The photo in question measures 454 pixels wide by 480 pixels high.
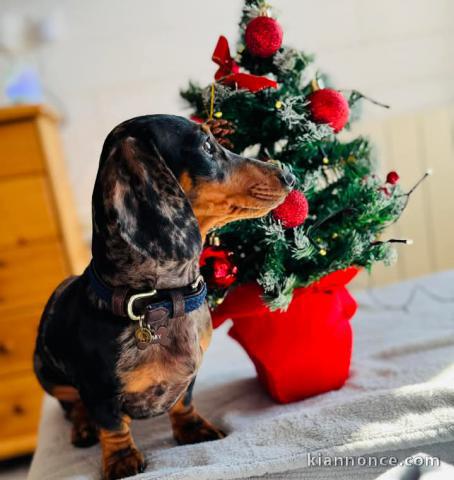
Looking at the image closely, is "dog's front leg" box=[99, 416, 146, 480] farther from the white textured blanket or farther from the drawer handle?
the drawer handle

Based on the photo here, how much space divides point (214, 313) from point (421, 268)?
4.25ft

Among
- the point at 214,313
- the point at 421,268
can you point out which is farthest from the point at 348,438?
the point at 421,268

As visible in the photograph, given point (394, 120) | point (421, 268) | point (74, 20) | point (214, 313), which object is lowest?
point (421, 268)

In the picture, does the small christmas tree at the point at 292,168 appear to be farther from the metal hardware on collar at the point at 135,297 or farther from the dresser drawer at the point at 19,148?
the dresser drawer at the point at 19,148

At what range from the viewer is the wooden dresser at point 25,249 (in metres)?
1.51

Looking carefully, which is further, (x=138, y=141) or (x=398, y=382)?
(x=398, y=382)

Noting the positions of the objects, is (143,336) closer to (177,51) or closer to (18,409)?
(18,409)

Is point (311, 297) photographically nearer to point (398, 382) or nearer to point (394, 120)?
point (398, 382)

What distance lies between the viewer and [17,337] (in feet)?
5.19

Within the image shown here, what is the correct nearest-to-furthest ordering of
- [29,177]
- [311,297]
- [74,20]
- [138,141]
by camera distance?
[138,141]
[311,297]
[29,177]
[74,20]

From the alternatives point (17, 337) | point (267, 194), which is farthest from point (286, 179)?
point (17, 337)

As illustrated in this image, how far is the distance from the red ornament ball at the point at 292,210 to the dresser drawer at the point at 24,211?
3.07 ft

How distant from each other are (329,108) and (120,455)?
67cm

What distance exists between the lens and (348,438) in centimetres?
76
